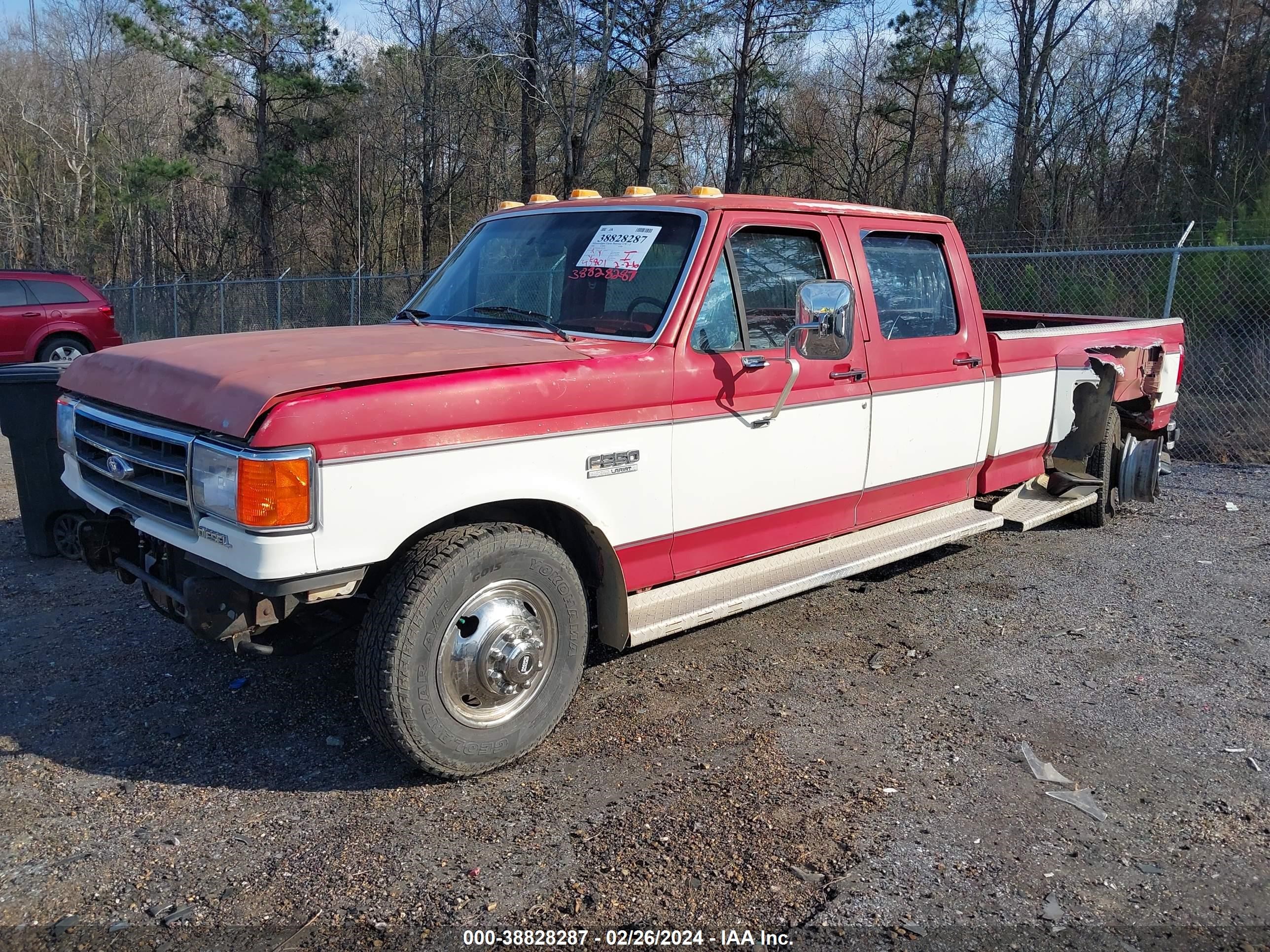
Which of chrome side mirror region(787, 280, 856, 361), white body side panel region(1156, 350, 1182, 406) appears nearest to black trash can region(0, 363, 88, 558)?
chrome side mirror region(787, 280, 856, 361)

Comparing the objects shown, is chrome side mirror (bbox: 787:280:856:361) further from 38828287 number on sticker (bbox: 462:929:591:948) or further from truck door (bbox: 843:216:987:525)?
38828287 number on sticker (bbox: 462:929:591:948)

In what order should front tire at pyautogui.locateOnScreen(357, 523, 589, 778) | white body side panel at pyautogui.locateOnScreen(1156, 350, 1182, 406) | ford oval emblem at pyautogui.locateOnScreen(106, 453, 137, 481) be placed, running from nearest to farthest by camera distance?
front tire at pyautogui.locateOnScreen(357, 523, 589, 778) < ford oval emblem at pyautogui.locateOnScreen(106, 453, 137, 481) < white body side panel at pyautogui.locateOnScreen(1156, 350, 1182, 406)

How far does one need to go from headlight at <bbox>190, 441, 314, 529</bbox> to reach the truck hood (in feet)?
0.31

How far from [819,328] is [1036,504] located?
289 centimetres

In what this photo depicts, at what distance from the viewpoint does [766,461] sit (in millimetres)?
4297

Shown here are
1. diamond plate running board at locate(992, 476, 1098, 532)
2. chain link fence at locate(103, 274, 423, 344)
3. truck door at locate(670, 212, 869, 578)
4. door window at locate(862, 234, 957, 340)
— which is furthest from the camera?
chain link fence at locate(103, 274, 423, 344)

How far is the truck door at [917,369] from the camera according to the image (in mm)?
4895

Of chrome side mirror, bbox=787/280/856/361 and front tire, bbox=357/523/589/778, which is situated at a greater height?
chrome side mirror, bbox=787/280/856/361

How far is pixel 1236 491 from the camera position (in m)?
8.34

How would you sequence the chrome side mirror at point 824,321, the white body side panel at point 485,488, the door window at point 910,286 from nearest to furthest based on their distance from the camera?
the white body side panel at point 485,488 → the chrome side mirror at point 824,321 → the door window at point 910,286

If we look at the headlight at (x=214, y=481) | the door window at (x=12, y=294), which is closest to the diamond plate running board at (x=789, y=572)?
the headlight at (x=214, y=481)

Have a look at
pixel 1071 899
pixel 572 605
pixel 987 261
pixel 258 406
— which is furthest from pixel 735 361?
pixel 987 261

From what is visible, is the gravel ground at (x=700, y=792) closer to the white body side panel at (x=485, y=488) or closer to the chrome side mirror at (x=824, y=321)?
the white body side panel at (x=485, y=488)

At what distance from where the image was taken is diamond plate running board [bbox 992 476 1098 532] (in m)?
5.87
